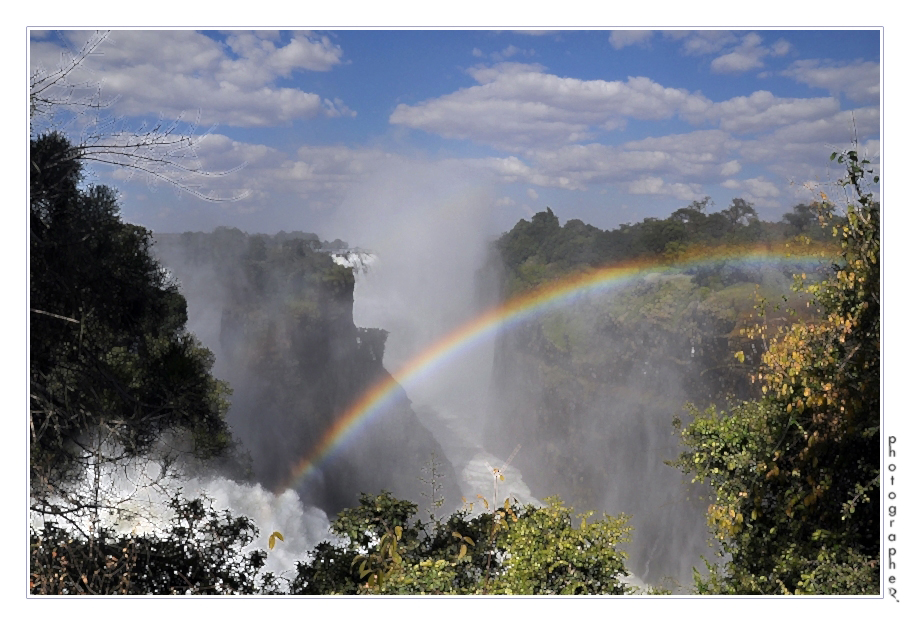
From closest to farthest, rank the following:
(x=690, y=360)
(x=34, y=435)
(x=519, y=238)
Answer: (x=34, y=435)
(x=519, y=238)
(x=690, y=360)

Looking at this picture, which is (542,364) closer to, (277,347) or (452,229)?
(452,229)

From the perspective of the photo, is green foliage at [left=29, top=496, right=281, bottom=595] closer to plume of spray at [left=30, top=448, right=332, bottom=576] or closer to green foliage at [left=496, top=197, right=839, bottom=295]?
plume of spray at [left=30, top=448, right=332, bottom=576]

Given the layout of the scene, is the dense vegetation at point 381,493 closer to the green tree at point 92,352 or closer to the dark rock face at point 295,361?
the green tree at point 92,352

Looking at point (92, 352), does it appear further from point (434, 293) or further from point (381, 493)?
point (434, 293)

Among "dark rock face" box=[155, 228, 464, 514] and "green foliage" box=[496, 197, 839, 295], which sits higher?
"green foliage" box=[496, 197, 839, 295]

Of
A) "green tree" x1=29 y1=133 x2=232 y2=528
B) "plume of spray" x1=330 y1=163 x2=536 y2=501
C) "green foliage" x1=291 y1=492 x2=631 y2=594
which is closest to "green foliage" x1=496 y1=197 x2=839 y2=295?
"plume of spray" x1=330 y1=163 x2=536 y2=501

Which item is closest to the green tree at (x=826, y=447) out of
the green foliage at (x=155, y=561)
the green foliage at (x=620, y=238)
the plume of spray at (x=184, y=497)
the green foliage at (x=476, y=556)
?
the green foliage at (x=476, y=556)
